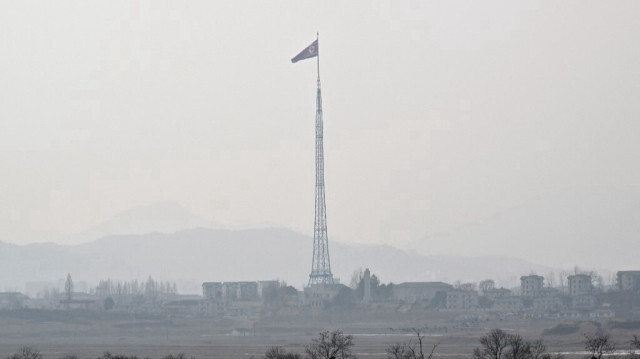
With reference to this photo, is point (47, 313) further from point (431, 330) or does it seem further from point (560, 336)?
point (560, 336)

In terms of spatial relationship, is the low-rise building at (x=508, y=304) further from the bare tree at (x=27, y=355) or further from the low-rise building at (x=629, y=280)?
the bare tree at (x=27, y=355)

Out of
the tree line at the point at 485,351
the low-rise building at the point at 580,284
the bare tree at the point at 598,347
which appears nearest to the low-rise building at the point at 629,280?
the low-rise building at the point at 580,284

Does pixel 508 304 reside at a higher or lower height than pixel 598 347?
higher

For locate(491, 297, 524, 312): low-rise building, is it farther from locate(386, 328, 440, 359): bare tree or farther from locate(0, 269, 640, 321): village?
locate(386, 328, 440, 359): bare tree

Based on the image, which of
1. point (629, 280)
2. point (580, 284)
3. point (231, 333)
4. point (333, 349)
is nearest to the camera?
point (333, 349)

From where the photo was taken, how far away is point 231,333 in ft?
538

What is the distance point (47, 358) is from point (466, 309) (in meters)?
82.6

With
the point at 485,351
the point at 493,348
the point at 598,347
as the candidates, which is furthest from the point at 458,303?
the point at 598,347

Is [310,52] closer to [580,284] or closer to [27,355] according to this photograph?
[580,284]

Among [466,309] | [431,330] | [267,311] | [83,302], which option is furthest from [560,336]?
[83,302]

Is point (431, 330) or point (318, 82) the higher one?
point (318, 82)

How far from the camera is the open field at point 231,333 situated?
4850 inches

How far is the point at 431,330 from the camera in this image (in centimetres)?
15662

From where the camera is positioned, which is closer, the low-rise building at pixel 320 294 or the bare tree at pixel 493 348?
the bare tree at pixel 493 348
